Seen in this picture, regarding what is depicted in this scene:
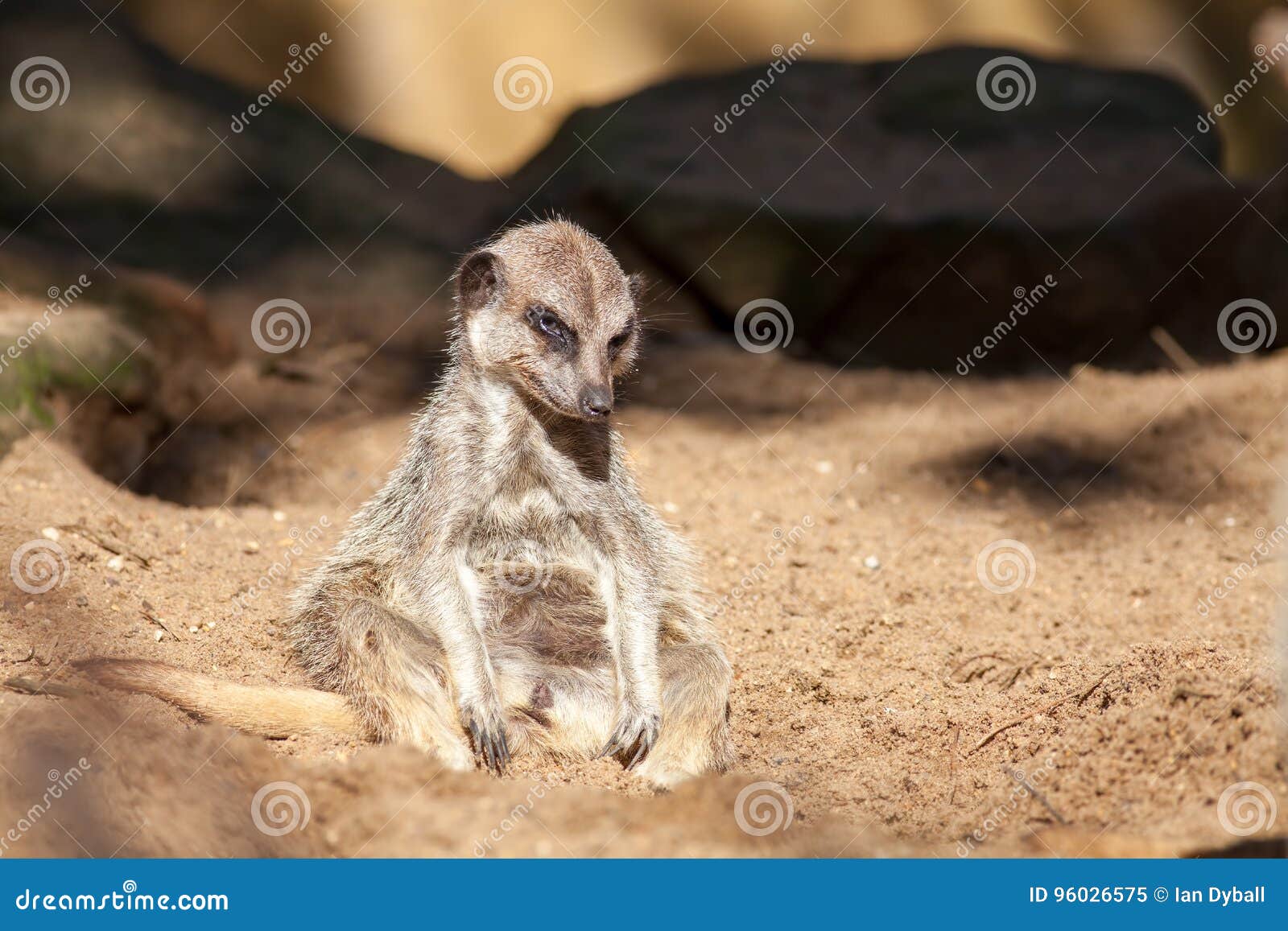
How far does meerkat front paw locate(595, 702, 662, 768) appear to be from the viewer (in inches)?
134

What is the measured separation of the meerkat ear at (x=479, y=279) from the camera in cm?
357

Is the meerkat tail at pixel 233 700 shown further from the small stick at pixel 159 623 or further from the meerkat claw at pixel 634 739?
the meerkat claw at pixel 634 739

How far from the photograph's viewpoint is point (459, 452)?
3496 mm

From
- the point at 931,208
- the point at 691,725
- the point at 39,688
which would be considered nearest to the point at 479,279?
the point at 691,725

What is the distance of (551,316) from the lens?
344cm

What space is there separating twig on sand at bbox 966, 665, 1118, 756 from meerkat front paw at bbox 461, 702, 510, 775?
1.27m

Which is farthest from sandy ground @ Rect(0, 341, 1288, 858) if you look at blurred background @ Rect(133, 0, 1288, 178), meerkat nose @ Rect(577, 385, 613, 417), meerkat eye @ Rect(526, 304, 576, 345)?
blurred background @ Rect(133, 0, 1288, 178)

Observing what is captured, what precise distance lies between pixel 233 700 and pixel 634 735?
3.46 ft

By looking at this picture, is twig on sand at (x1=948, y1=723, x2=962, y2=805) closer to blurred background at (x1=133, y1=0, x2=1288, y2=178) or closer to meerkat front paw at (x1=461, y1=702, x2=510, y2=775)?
meerkat front paw at (x1=461, y1=702, x2=510, y2=775)

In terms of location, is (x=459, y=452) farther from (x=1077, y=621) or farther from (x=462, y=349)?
(x=1077, y=621)

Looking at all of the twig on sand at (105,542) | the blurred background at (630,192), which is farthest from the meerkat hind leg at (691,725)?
the blurred background at (630,192)

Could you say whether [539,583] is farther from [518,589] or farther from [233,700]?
[233,700]

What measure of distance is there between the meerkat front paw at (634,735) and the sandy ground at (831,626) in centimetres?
10

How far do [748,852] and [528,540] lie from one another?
4.16 feet
